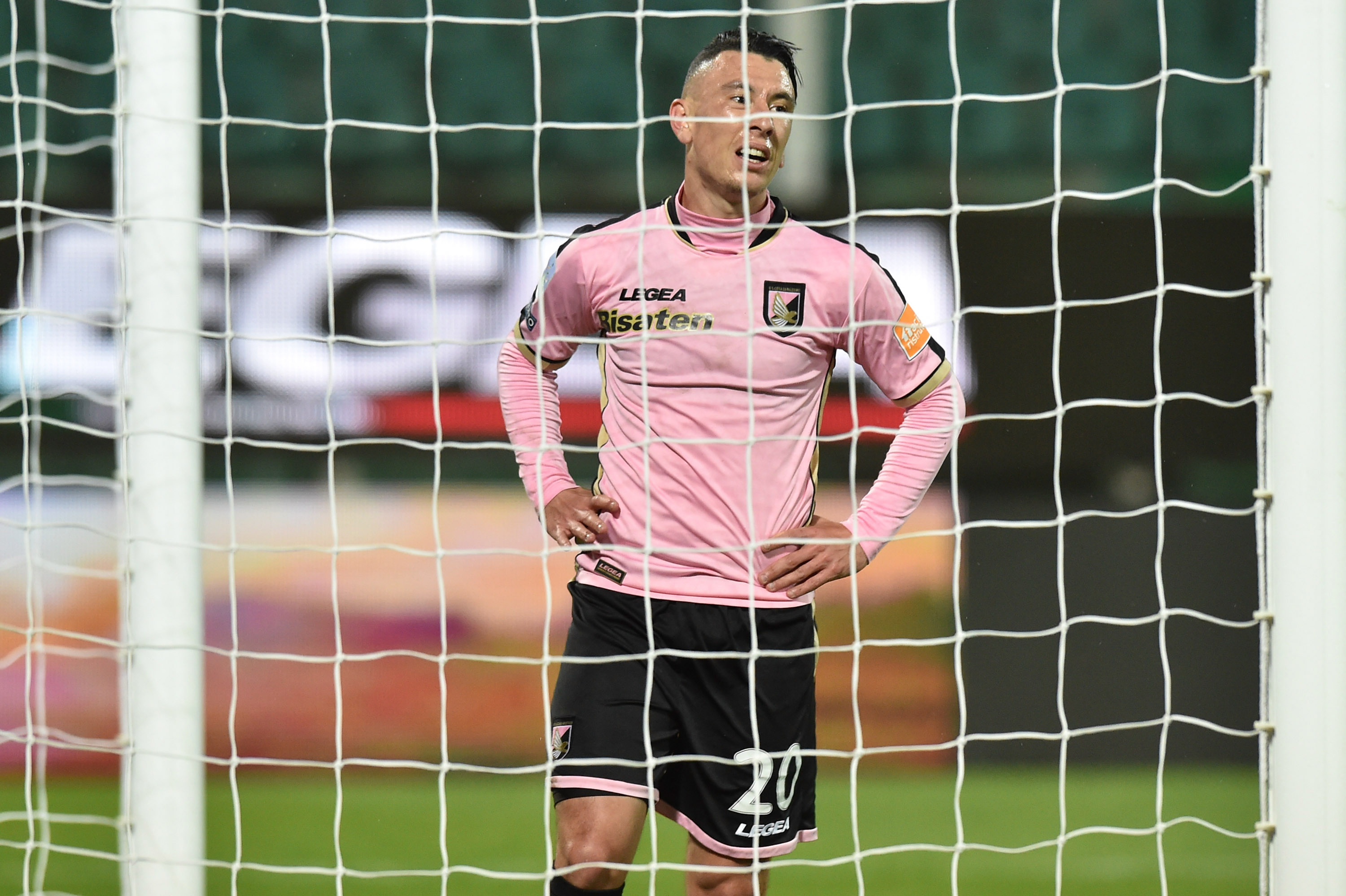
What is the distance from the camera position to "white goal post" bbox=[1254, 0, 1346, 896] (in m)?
1.76

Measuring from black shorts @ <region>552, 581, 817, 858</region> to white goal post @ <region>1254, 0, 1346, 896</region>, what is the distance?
0.64 m

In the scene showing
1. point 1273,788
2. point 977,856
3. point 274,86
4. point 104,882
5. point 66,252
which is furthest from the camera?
point 274,86

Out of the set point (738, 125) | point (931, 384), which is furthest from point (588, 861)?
point (738, 125)

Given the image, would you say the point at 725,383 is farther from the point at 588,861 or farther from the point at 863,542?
the point at 588,861

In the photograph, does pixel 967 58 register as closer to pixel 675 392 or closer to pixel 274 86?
pixel 274 86

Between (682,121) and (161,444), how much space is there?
923 mm

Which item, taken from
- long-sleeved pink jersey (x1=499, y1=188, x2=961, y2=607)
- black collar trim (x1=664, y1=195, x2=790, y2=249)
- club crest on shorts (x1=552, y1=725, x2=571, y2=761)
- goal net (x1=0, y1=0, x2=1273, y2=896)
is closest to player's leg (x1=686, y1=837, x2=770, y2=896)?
club crest on shorts (x1=552, y1=725, x2=571, y2=761)

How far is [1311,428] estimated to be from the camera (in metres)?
1.76

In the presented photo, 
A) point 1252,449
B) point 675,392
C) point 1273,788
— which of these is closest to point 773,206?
point 675,392

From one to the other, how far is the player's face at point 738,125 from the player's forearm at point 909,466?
0.41 m

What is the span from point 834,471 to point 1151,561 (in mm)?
997

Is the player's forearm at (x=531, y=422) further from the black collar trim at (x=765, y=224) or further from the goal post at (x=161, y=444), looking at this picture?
the goal post at (x=161, y=444)

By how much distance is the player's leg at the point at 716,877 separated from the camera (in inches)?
76.6

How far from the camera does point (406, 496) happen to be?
425 centimetres
